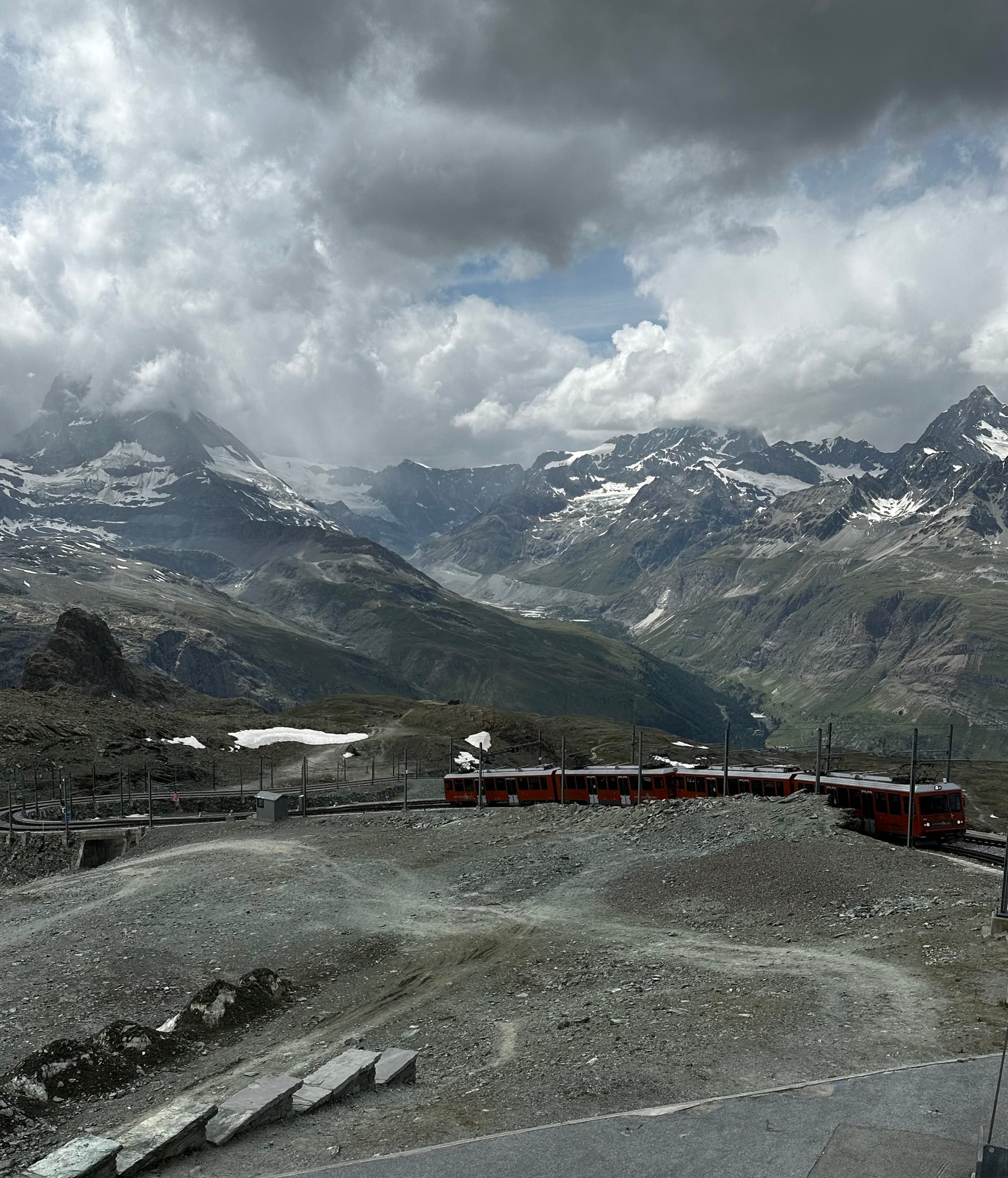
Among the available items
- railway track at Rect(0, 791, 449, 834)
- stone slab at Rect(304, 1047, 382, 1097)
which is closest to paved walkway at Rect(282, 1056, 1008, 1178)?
stone slab at Rect(304, 1047, 382, 1097)

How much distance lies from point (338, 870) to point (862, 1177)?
144 ft

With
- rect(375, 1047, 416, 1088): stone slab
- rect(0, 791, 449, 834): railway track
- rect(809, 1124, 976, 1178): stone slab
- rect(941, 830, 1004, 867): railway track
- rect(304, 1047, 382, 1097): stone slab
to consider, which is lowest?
rect(0, 791, 449, 834): railway track

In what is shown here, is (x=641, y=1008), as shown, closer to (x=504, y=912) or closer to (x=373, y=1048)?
(x=373, y=1048)

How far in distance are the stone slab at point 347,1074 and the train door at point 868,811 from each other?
163 feet

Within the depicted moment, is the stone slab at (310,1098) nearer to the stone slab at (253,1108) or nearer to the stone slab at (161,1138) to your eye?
the stone slab at (253,1108)

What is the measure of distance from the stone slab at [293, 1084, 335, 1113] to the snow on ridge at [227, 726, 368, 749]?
13184 centimetres

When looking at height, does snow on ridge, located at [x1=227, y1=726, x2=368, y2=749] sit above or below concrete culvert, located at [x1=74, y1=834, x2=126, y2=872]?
above

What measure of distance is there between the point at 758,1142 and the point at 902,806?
49639mm

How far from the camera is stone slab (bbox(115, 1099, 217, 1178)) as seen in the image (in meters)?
15.2

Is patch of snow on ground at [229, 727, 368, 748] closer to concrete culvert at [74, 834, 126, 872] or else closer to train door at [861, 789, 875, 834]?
concrete culvert at [74, 834, 126, 872]

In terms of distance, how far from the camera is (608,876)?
49688 millimetres

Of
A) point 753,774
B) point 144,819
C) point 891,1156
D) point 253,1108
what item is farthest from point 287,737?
point 891,1156

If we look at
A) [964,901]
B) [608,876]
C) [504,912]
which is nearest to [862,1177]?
[964,901]

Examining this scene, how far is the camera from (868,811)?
6262 centimetres
